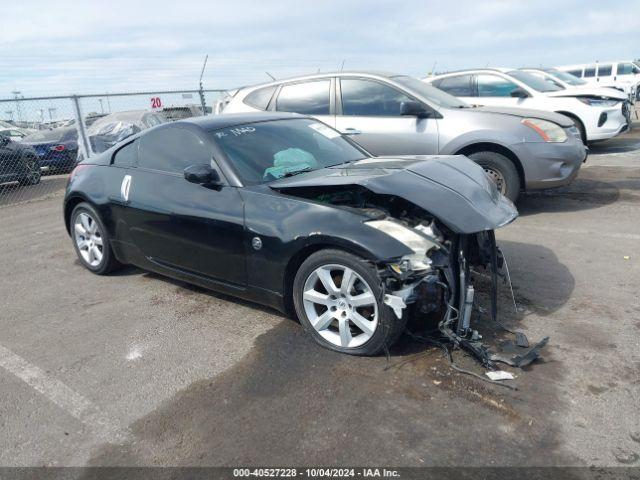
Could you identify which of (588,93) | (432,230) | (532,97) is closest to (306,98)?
(432,230)

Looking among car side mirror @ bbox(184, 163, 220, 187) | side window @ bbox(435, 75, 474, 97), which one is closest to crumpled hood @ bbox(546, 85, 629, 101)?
side window @ bbox(435, 75, 474, 97)

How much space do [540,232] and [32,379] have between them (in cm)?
495

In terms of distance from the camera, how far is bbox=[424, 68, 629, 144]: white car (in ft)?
34.1

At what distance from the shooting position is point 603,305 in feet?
12.9

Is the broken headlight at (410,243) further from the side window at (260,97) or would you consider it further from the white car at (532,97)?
the white car at (532,97)

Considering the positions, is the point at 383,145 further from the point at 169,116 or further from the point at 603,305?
the point at 169,116

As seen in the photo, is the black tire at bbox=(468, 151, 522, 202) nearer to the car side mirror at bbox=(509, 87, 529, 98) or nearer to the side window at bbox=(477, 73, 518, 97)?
the car side mirror at bbox=(509, 87, 529, 98)

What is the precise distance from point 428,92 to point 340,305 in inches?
176

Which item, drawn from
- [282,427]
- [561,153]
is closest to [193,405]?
[282,427]

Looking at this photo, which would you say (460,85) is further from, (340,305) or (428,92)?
(340,305)

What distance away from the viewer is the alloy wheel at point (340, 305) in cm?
328

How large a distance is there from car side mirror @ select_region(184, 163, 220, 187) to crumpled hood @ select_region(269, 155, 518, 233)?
470 millimetres

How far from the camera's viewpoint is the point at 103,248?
16.9 ft

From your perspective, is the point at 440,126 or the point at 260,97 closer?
the point at 440,126
